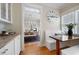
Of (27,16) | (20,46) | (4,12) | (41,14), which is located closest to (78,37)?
(41,14)

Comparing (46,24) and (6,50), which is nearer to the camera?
(6,50)

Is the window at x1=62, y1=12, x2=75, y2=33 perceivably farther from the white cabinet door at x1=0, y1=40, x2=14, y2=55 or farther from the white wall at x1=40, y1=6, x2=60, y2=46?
the white cabinet door at x1=0, y1=40, x2=14, y2=55

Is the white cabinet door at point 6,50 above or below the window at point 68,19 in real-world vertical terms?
below

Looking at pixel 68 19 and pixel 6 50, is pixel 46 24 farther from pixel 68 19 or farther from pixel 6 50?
pixel 6 50

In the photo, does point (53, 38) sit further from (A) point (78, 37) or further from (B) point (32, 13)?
(B) point (32, 13)

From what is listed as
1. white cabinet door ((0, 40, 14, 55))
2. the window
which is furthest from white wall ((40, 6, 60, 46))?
white cabinet door ((0, 40, 14, 55))

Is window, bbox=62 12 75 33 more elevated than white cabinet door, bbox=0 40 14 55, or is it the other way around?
window, bbox=62 12 75 33

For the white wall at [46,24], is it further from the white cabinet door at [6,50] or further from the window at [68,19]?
the white cabinet door at [6,50]

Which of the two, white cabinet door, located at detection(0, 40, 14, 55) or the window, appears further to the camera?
the window

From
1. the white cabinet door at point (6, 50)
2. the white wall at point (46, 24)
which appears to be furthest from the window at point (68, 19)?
the white cabinet door at point (6, 50)

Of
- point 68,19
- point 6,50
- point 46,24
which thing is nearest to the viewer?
point 6,50

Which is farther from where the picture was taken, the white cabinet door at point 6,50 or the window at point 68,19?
the window at point 68,19

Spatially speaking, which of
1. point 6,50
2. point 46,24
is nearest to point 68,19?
point 46,24
